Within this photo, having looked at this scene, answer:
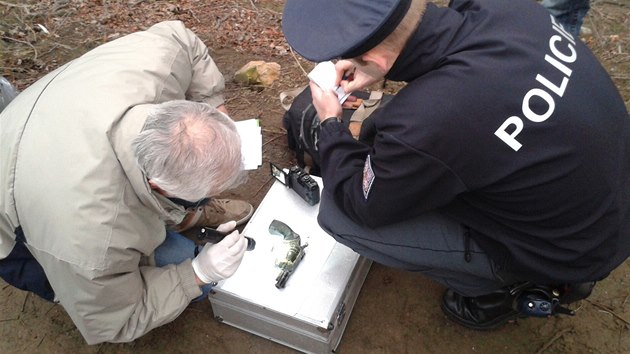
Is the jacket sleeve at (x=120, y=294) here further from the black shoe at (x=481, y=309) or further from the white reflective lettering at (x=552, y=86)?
the white reflective lettering at (x=552, y=86)

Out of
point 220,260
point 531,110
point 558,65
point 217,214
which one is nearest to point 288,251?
point 220,260

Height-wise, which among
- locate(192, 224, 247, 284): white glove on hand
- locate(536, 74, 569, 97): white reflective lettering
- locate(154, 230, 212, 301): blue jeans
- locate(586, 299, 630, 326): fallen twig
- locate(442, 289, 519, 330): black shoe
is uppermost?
locate(536, 74, 569, 97): white reflective lettering

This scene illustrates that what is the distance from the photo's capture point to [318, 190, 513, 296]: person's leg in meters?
1.78

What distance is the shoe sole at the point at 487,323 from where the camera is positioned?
2.09 metres

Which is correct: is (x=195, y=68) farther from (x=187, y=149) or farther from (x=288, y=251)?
(x=288, y=251)

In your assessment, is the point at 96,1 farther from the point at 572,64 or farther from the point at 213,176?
the point at 572,64

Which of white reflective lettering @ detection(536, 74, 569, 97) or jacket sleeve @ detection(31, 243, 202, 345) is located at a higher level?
white reflective lettering @ detection(536, 74, 569, 97)

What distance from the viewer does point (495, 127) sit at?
1.29 m

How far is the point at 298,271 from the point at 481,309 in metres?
0.86

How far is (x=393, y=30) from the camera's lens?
132 centimetres

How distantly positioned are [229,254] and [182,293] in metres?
0.26

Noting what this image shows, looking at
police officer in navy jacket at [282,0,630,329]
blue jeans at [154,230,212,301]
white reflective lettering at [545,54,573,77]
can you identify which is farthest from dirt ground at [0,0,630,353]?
white reflective lettering at [545,54,573,77]

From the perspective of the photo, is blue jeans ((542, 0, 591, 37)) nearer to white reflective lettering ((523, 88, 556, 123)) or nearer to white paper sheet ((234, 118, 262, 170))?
white reflective lettering ((523, 88, 556, 123))

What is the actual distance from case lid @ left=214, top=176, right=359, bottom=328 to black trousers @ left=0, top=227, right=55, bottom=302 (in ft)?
2.35
